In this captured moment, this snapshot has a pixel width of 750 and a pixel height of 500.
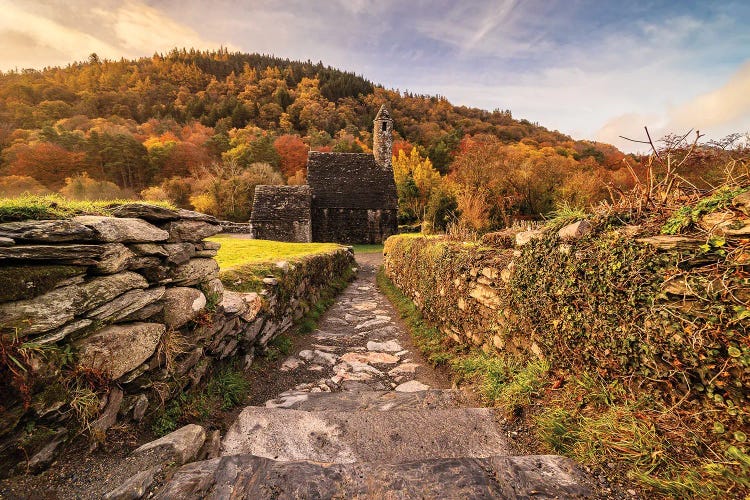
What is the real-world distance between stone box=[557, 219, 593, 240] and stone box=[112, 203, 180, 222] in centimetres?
465

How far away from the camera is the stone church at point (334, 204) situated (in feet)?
74.8

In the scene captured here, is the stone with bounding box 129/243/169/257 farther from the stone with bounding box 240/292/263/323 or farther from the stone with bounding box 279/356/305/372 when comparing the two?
the stone with bounding box 279/356/305/372

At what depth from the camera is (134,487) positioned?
6.57ft

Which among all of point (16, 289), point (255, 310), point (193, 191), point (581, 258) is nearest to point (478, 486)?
point (581, 258)

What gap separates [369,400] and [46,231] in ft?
12.6

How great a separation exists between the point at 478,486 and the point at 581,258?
2.35m

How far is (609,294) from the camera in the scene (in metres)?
2.79

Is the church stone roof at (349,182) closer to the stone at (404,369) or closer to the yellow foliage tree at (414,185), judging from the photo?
the yellow foliage tree at (414,185)

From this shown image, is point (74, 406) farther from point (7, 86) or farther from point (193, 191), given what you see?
point (7, 86)

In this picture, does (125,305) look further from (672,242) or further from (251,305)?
(672,242)

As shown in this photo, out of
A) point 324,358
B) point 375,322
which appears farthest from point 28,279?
point 375,322

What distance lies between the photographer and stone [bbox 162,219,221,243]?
12.4 feet

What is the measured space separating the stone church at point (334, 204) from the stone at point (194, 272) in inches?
734

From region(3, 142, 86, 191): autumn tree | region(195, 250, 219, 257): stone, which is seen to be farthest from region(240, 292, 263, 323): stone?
region(3, 142, 86, 191): autumn tree
